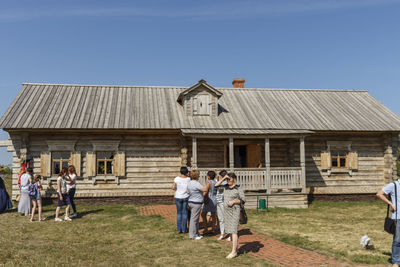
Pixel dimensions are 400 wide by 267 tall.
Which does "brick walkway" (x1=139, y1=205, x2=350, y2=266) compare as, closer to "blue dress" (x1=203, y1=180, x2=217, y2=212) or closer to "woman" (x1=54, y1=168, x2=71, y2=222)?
"blue dress" (x1=203, y1=180, x2=217, y2=212)

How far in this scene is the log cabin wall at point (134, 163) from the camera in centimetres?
1405

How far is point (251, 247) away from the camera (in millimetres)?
7141

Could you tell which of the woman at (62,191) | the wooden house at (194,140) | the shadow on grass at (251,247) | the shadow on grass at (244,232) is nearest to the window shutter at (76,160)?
the wooden house at (194,140)

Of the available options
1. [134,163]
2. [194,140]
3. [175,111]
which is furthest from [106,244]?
[175,111]

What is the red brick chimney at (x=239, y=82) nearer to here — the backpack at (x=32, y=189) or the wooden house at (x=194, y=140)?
the wooden house at (x=194, y=140)

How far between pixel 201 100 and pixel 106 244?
375 inches

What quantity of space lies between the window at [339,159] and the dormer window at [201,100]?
6408mm

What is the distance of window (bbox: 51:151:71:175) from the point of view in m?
14.2

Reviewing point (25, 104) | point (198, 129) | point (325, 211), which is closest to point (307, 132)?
point (325, 211)

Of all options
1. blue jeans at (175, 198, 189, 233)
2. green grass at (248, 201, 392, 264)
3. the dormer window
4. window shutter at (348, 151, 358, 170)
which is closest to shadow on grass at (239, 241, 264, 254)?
green grass at (248, 201, 392, 264)

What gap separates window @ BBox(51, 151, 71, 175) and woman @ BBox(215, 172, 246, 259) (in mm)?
10127

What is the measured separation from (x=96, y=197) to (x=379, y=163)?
14.1 m

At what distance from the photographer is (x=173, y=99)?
17.0 m

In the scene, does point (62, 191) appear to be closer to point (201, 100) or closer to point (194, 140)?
point (194, 140)
